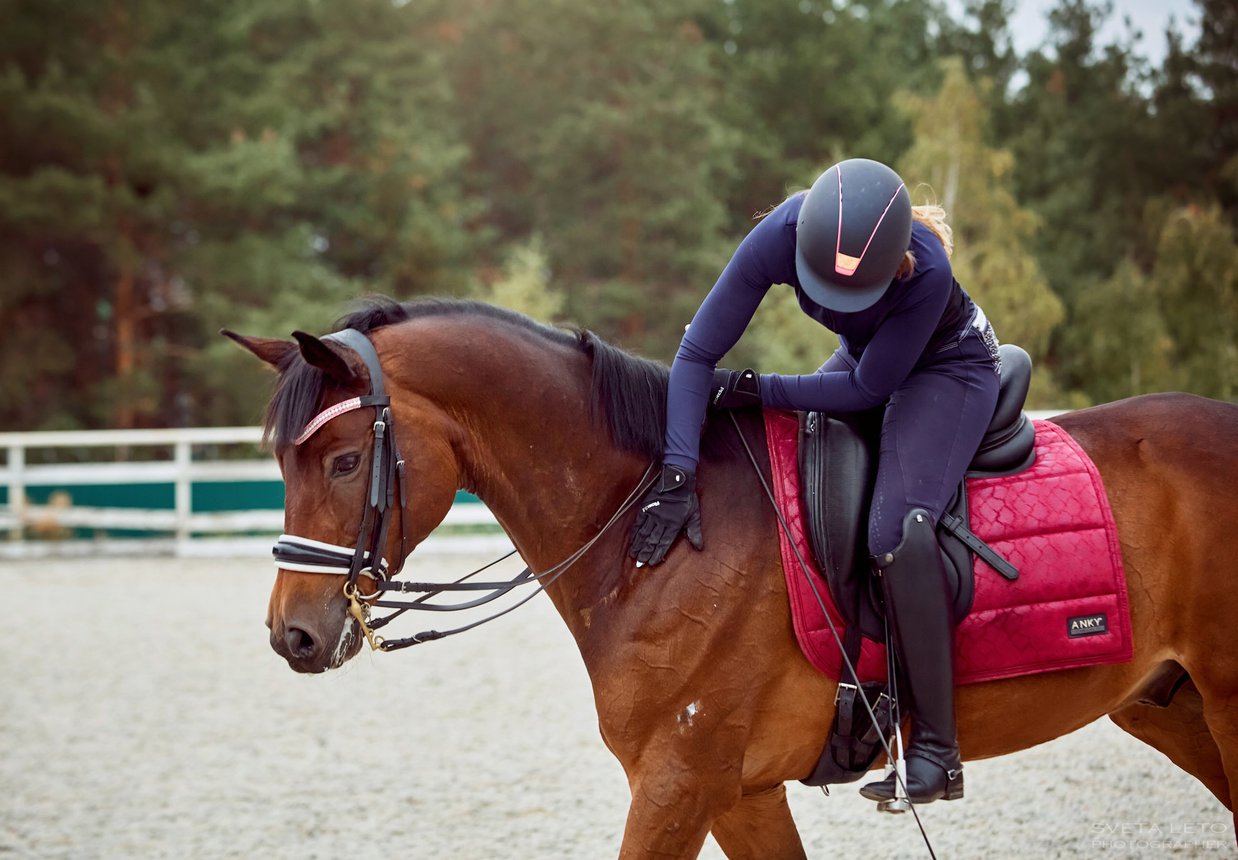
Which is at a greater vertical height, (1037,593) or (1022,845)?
(1037,593)

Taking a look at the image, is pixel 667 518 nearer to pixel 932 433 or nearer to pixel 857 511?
pixel 857 511

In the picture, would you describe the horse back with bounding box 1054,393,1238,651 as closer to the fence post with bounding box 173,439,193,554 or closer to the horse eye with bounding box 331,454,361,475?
the horse eye with bounding box 331,454,361,475

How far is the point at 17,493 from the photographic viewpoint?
16484 millimetres

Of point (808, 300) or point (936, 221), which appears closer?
point (808, 300)

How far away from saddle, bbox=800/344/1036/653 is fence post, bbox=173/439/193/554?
14.4m

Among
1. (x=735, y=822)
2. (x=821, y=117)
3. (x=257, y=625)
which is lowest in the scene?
(x=257, y=625)

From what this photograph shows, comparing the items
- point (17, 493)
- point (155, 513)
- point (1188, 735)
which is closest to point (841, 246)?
point (1188, 735)

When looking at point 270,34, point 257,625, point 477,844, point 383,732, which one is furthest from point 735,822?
point 270,34

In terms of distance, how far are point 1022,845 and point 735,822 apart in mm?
2135

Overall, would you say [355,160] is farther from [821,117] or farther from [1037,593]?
[1037,593]

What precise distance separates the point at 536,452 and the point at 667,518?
0.47 meters

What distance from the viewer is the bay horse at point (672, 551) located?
9.53 ft

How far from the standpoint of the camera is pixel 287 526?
9.52ft

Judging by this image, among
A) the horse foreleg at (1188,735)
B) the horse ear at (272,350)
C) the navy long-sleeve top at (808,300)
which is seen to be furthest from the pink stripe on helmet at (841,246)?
the horse foreleg at (1188,735)
